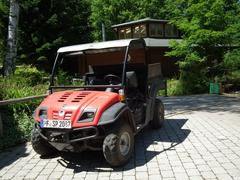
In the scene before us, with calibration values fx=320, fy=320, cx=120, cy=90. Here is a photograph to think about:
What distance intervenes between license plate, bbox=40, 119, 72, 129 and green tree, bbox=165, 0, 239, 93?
12097 millimetres

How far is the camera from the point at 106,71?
7.52m

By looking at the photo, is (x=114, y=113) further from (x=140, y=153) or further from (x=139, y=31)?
(x=139, y=31)

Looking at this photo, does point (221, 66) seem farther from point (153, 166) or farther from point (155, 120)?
point (153, 166)

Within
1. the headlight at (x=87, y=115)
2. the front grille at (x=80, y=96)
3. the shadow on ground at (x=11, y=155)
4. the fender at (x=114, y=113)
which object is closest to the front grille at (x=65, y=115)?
the headlight at (x=87, y=115)

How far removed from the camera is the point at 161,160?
18.3ft

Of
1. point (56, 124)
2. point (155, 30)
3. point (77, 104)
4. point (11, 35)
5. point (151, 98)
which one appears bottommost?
point (56, 124)

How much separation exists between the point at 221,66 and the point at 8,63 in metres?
10.8

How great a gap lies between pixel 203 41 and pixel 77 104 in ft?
42.0

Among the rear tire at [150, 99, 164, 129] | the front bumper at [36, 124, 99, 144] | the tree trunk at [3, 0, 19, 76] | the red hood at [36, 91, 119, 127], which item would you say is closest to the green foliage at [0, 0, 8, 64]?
the tree trunk at [3, 0, 19, 76]

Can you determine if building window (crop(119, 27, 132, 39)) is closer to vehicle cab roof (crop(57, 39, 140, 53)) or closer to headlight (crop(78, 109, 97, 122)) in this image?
vehicle cab roof (crop(57, 39, 140, 53))

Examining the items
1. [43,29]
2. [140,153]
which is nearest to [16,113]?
[140,153]

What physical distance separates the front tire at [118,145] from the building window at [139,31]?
20.9 m

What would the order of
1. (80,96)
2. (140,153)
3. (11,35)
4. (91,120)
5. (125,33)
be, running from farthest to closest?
1. (125,33)
2. (11,35)
3. (140,153)
4. (80,96)
5. (91,120)

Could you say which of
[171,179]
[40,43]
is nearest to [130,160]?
[171,179]
